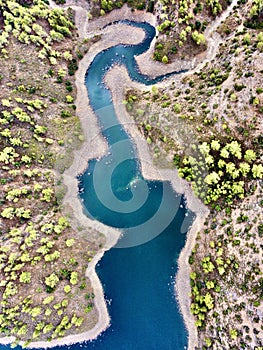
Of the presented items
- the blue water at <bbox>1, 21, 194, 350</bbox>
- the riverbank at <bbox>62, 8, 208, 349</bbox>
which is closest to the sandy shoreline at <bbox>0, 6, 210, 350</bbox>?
the riverbank at <bbox>62, 8, 208, 349</bbox>

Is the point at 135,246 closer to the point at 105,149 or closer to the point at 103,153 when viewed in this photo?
the point at 103,153

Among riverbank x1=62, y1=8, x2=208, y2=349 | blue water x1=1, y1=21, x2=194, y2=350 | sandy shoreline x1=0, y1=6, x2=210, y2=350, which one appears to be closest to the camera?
blue water x1=1, y1=21, x2=194, y2=350

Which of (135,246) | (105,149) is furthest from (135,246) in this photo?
(105,149)

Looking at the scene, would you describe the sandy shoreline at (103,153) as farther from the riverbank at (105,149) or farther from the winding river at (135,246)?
the winding river at (135,246)

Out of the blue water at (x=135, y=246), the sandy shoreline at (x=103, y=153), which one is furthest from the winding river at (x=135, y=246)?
the sandy shoreline at (x=103, y=153)

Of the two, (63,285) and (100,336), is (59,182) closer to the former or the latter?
(63,285)

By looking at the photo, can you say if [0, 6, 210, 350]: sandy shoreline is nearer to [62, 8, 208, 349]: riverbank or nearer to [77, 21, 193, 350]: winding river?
[62, 8, 208, 349]: riverbank
